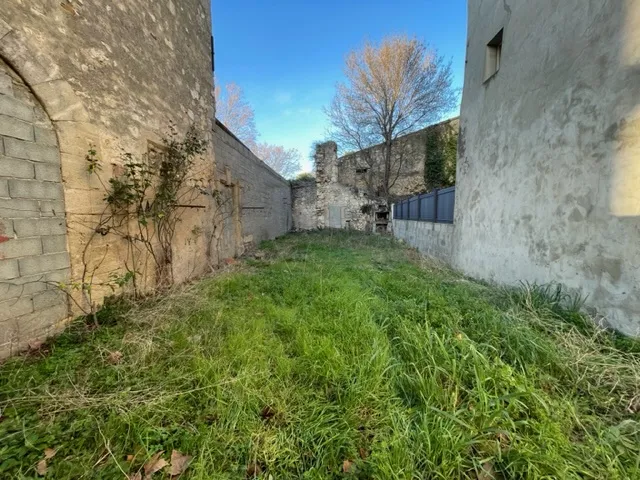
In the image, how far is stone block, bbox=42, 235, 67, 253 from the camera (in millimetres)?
2188

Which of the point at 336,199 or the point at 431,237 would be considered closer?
the point at 431,237

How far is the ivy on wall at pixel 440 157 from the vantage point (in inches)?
566

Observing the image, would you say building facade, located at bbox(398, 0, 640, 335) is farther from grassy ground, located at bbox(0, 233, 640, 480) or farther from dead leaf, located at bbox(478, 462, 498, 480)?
dead leaf, located at bbox(478, 462, 498, 480)

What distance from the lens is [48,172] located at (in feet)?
7.23

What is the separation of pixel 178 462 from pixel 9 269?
198 cm

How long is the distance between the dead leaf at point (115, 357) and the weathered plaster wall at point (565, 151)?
13.7 ft

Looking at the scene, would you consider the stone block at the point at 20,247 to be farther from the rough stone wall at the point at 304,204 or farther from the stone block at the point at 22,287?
the rough stone wall at the point at 304,204

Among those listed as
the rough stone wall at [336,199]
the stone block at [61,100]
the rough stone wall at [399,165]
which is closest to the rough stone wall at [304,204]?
the rough stone wall at [336,199]

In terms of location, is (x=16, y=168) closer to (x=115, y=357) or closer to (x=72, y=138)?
(x=72, y=138)

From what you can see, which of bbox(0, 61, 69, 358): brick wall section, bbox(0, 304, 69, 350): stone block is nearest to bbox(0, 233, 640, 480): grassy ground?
bbox(0, 304, 69, 350): stone block

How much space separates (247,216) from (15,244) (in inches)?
236

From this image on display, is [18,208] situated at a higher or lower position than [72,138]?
lower

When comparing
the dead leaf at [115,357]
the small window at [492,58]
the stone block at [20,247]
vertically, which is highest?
the small window at [492,58]

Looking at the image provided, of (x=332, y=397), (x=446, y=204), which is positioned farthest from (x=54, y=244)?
(x=446, y=204)
